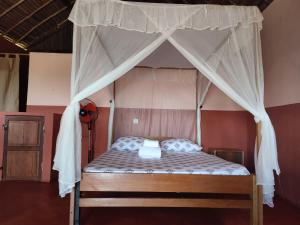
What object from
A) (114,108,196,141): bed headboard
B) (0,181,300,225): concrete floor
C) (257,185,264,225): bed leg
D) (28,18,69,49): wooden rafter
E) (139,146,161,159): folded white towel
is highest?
(28,18,69,49): wooden rafter

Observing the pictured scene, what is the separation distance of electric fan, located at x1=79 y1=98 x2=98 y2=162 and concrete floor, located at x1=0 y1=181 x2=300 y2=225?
1431mm

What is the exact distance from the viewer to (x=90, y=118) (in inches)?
176

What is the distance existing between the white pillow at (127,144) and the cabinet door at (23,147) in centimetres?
136

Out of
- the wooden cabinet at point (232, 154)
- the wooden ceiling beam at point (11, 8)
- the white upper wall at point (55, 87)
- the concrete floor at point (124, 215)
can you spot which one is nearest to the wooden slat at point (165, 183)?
the concrete floor at point (124, 215)

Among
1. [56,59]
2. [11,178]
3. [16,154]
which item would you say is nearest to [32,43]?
[56,59]

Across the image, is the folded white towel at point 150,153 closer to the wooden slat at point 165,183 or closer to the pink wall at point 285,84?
the wooden slat at point 165,183

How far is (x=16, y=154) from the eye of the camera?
4203 millimetres

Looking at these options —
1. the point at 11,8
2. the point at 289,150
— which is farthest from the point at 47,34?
the point at 289,150

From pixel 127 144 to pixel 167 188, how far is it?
1831 mm

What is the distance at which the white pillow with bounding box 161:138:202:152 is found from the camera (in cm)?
407

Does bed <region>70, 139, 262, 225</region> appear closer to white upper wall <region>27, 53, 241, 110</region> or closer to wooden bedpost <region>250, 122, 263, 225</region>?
wooden bedpost <region>250, 122, 263, 225</region>

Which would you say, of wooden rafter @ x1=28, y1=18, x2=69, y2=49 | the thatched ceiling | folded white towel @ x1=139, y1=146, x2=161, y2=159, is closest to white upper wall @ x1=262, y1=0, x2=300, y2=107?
the thatched ceiling

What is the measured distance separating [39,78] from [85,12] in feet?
9.79

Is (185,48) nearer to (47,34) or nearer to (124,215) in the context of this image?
(124,215)
